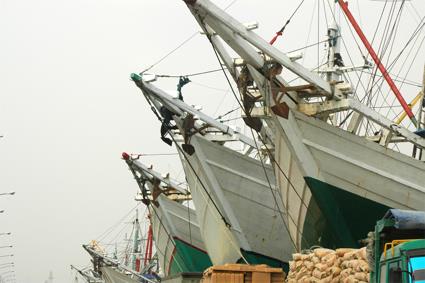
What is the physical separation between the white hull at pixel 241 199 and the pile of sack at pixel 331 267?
7.20m

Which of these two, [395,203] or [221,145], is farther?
[221,145]

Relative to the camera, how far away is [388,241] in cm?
741

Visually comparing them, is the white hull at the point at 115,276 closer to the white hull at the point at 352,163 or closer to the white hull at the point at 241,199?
the white hull at the point at 241,199

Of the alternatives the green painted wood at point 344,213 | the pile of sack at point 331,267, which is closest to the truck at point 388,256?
the pile of sack at point 331,267

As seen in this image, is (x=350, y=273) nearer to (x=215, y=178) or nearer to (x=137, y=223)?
(x=215, y=178)

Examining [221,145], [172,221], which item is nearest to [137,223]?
[172,221]

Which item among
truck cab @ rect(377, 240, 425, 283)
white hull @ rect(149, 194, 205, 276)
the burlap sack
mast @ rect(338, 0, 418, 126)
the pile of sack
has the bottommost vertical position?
truck cab @ rect(377, 240, 425, 283)

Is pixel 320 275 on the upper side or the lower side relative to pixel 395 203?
lower

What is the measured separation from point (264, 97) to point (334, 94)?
5.24 feet

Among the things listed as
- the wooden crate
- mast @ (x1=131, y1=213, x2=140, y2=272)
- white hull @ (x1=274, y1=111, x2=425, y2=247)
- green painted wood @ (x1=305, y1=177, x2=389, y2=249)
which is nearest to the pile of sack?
the wooden crate

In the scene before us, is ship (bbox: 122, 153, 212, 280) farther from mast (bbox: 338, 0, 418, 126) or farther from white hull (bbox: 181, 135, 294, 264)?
mast (bbox: 338, 0, 418, 126)

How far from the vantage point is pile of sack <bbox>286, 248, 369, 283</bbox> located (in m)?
10.4

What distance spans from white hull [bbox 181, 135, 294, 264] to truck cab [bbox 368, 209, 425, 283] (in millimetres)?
12785

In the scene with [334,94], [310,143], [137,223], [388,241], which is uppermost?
[137,223]
